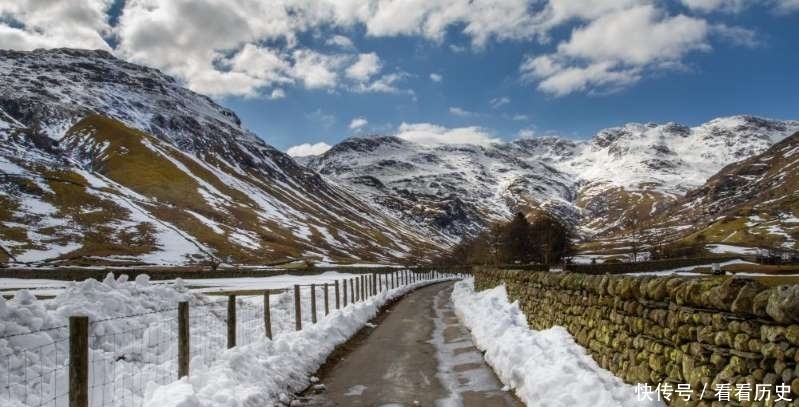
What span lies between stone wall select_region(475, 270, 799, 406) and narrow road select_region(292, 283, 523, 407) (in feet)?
7.53

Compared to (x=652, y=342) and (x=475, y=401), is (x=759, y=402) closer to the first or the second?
(x=652, y=342)

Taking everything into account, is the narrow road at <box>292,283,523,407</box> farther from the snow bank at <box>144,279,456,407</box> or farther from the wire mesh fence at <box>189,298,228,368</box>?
the wire mesh fence at <box>189,298,228,368</box>

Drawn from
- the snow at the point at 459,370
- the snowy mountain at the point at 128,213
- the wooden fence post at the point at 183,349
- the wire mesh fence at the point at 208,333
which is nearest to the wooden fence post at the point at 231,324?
the wire mesh fence at the point at 208,333

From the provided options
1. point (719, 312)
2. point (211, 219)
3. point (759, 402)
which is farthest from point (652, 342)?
point (211, 219)

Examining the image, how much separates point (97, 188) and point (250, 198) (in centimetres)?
5577

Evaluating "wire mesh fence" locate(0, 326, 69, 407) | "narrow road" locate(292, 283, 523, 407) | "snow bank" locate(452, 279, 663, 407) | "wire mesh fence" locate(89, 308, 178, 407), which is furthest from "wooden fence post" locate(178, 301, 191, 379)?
"snow bank" locate(452, 279, 663, 407)

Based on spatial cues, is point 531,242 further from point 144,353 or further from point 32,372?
point 32,372

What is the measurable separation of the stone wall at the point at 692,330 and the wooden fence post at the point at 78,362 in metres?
7.92

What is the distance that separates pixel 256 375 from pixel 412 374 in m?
3.84

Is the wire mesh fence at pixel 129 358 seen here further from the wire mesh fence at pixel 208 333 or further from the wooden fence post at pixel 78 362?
the wooden fence post at pixel 78 362

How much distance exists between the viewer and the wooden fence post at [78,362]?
314 inches

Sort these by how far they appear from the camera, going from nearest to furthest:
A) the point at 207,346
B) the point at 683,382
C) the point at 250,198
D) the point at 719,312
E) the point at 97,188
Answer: the point at 719,312 < the point at 683,382 < the point at 207,346 < the point at 97,188 < the point at 250,198

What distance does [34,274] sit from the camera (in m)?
55.7

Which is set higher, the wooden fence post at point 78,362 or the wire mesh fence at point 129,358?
the wooden fence post at point 78,362
